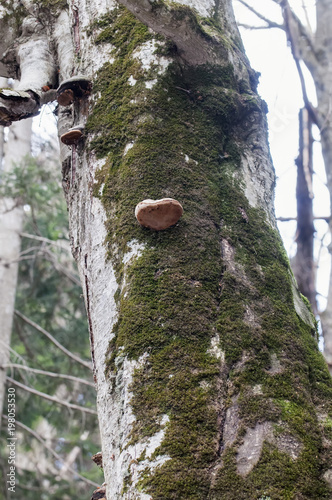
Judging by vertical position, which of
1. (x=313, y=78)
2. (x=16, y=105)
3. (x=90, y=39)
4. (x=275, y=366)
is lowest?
(x=275, y=366)

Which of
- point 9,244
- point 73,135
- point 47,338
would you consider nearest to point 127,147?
point 73,135

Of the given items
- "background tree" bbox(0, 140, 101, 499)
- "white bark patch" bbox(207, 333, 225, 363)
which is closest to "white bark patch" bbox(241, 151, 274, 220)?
"white bark patch" bbox(207, 333, 225, 363)

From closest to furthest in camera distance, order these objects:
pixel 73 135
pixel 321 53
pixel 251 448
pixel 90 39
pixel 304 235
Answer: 1. pixel 251 448
2. pixel 73 135
3. pixel 90 39
4. pixel 304 235
5. pixel 321 53

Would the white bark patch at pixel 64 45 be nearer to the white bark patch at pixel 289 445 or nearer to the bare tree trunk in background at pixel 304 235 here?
the bare tree trunk in background at pixel 304 235

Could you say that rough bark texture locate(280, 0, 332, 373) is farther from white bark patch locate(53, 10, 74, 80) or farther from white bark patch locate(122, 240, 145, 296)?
white bark patch locate(122, 240, 145, 296)

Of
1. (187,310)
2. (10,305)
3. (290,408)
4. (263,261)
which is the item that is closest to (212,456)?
(290,408)

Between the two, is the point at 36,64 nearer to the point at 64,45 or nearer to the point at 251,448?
the point at 64,45

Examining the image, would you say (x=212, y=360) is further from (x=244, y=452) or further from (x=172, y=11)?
(x=172, y=11)
